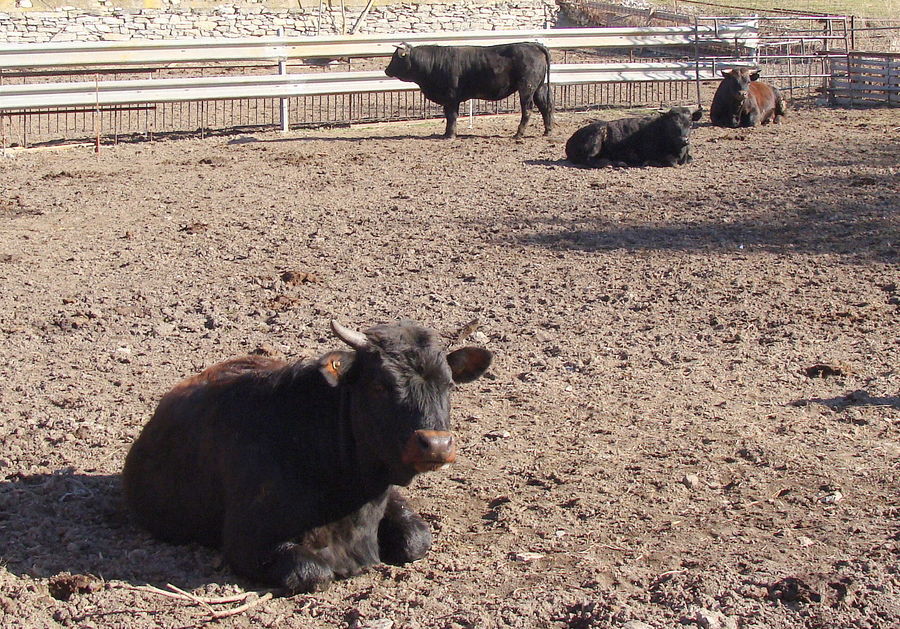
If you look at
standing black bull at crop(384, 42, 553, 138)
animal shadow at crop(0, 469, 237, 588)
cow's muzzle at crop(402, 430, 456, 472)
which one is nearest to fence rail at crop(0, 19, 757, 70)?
standing black bull at crop(384, 42, 553, 138)

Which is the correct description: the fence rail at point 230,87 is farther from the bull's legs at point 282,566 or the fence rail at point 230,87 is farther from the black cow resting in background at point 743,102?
the bull's legs at point 282,566

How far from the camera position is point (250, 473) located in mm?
4656

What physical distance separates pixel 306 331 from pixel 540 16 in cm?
3454

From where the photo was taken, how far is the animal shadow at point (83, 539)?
4.60 m

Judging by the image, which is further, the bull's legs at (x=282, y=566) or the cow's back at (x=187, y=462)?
the cow's back at (x=187, y=462)

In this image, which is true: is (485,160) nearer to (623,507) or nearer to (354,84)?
(354,84)

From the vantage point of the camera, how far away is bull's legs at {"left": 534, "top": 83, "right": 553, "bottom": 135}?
16.9 meters

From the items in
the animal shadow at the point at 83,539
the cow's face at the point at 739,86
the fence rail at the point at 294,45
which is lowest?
the animal shadow at the point at 83,539

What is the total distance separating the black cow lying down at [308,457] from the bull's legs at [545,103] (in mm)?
12361

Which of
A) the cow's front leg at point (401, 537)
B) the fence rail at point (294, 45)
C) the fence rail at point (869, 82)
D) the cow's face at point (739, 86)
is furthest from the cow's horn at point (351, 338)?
the fence rail at point (869, 82)

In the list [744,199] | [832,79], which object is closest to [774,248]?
[744,199]

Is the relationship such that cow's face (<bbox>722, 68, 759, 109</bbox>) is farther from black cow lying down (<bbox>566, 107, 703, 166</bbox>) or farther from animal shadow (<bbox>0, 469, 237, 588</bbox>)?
animal shadow (<bbox>0, 469, 237, 588</bbox>)

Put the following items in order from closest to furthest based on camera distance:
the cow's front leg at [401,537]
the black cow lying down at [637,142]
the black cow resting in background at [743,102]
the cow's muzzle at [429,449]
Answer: the cow's muzzle at [429,449] → the cow's front leg at [401,537] → the black cow lying down at [637,142] → the black cow resting in background at [743,102]

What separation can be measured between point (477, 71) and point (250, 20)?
2027 centimetres
